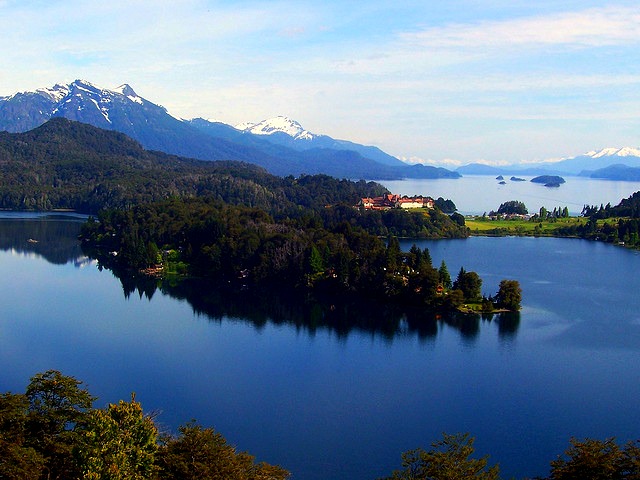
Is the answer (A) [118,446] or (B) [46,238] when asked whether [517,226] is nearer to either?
(B) [46,238]

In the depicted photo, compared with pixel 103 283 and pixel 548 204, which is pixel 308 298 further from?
pixel 548 204

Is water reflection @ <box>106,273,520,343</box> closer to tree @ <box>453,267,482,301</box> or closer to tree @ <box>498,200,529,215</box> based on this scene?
tree @ <box>453,267,482,301</box>

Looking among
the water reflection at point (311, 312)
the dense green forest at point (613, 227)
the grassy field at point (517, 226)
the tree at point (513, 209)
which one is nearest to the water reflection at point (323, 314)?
the water reflection at point (311, 312)

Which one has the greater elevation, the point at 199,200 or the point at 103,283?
the point at 199,200

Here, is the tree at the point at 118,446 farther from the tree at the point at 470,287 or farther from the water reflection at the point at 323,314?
the tree at the point at 470,287

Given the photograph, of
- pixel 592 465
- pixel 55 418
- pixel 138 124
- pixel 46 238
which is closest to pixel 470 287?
pixel 592 465

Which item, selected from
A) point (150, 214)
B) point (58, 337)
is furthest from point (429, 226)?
point (58, 337)
